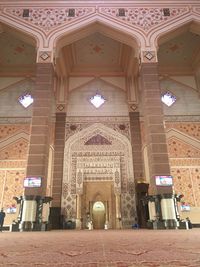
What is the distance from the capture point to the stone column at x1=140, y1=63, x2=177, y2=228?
5.96 metres

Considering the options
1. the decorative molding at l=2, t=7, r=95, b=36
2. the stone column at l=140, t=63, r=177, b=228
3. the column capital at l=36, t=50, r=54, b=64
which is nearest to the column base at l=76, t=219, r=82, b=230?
the stone column at l=140, t=63, r=177, b=228

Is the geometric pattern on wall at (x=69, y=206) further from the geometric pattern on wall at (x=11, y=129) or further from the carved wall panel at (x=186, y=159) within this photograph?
the carved wall panel at (x=186, y=159)

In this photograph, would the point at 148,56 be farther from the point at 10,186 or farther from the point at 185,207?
the point at 10,186

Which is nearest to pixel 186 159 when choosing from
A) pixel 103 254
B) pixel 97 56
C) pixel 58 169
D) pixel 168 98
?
pixel 168 98

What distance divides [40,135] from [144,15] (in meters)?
5.20

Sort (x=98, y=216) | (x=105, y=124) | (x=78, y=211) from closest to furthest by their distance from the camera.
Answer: (x=78, y=211), (x=105, y=124), (x=98, y=216)

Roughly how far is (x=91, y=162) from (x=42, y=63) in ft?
14.0

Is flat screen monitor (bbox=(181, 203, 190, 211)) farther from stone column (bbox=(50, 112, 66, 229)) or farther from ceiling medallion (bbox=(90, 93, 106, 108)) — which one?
ceiling medallion (bbox=(90, 93, 106, 108))

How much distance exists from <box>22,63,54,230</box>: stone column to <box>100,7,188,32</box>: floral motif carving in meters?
2.85

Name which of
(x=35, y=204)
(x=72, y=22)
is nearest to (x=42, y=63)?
(x=72, y=22)

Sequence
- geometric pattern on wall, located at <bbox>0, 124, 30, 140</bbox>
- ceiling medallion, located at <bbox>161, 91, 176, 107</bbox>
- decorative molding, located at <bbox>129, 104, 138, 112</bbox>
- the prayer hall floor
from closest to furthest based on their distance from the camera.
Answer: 1. the prayer hall floor
2. geometric pattern on wall, located at <bbox>0, 124, 30, 140</bbox>
3. decorative molding, located at <bbox>129, 104, 138, 112</bbox>
4. ceiling medallion, located at <bbox>161, 91, 176, 107</bbox>

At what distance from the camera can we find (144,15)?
25.6 feet

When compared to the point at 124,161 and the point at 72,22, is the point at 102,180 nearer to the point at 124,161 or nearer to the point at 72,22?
the point at 124,161

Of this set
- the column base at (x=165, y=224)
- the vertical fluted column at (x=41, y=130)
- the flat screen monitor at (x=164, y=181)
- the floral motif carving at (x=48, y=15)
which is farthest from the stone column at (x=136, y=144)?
the floral motif carving at (x=48, y=15)
